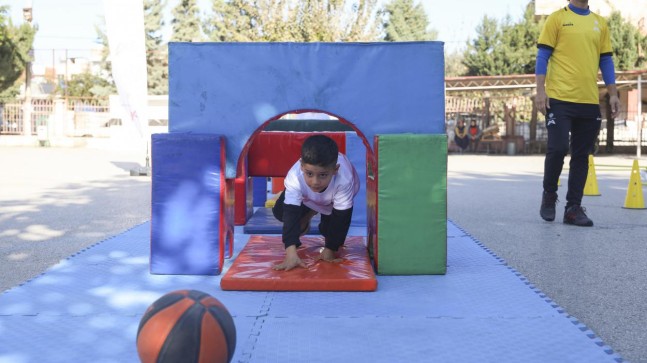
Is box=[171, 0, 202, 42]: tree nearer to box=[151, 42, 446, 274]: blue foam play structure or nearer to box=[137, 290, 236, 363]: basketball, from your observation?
box=[151, 42, 446, 274]: blue foam play structure

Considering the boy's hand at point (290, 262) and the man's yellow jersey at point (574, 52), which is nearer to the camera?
the boy's hand at point (290, 262)

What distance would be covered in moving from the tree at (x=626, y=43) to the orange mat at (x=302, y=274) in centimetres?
3224

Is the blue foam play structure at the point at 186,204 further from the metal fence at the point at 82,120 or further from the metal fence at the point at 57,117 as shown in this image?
the metal fence at the point at 57,117

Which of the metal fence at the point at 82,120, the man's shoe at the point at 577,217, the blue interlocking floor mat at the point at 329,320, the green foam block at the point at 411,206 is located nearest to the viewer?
the blue interlocking floor mat at the point at 329,320

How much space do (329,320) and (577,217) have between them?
4045mm

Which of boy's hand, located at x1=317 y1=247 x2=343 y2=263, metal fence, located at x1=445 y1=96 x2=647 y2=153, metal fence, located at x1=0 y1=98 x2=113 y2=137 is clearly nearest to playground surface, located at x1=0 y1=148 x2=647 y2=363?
boy's hand, located at x1=317 y1=247 x2=343 y2=263

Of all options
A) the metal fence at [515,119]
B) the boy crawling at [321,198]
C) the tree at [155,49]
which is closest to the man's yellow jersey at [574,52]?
the boy crawling at [321,198]

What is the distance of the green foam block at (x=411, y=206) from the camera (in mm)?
4293

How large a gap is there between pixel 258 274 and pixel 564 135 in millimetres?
3613

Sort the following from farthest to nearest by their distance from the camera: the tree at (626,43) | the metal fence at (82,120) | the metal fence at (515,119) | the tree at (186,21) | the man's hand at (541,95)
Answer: the tree at (186,21), the tree at (626,43), the metal fence at (82,120), the metal fence at (515,119), the man's hand at (541,95)

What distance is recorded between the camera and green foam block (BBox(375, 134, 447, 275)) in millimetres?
4293

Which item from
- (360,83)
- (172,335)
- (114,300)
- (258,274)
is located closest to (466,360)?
(172,335)

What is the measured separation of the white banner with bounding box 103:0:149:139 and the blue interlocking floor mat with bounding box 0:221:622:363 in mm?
7099

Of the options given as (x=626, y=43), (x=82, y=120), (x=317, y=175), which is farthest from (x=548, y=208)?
(x=626, y=43)
